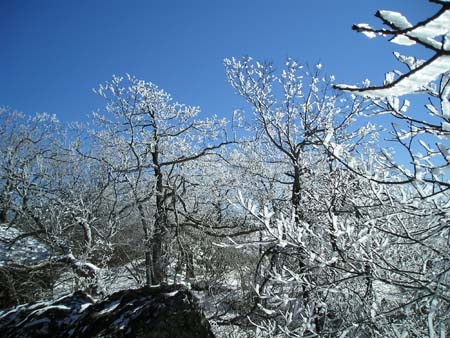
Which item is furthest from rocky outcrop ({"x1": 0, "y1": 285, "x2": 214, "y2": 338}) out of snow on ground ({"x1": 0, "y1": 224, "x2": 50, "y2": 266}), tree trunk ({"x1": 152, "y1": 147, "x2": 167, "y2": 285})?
snow on ground ({"x1": 0, "y1": 224, "x2": 50, "y2": 266})

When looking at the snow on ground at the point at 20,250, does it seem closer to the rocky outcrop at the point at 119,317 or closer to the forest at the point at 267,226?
the forest at the point at 267,226

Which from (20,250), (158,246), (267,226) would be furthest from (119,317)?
(20,250)

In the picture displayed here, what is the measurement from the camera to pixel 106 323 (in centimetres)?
245

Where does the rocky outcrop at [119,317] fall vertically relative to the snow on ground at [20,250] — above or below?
below

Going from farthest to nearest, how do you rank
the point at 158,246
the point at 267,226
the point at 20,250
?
the point at 158,246 < the point at 20,250 < the point at 267,226

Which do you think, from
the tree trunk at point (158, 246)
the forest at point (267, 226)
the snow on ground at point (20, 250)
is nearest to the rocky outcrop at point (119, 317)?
the forest at point (267, 226)

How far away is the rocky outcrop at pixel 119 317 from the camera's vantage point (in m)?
2.39

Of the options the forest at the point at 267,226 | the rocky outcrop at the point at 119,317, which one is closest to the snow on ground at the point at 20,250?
the forest at the point at 267,226

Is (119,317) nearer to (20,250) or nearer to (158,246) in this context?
(158,246)

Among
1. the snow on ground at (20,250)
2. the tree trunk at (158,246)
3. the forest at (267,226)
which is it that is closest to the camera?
the forest at (267,226)

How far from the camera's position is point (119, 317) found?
2477mm

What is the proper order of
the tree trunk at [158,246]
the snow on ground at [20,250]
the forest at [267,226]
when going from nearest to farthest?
the forest at [267,226] < the snow on ground at [20,250] < the tree trunk at [158,246]

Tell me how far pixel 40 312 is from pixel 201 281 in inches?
245

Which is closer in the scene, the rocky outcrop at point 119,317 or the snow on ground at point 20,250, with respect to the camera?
the rocky outcrop at point 119,317
